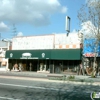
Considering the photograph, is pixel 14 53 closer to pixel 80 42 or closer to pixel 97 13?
pixel 80 42

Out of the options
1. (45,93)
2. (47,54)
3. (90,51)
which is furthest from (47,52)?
(45,93)

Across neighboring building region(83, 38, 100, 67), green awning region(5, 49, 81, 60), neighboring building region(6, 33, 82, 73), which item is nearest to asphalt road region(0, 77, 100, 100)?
neighboring building region(83, 38, 100, 67)

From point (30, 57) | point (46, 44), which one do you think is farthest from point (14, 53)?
point (46, 44)

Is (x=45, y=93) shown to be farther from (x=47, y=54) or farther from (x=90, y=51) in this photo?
(x=47, y=54)

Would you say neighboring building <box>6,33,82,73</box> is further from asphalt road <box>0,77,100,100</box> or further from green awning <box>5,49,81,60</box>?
asphalt road <box>0,77,100,100</box>

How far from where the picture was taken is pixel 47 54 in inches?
1415

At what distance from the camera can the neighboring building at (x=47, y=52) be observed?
1363 inches

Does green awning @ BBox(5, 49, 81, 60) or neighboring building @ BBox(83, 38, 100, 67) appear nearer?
neighboring building @ BBox(83, 38, 100, 67)

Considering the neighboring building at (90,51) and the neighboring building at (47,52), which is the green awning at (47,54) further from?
the neighboring building at (90,51)

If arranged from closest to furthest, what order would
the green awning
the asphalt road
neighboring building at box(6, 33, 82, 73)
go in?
1. the asphalt road
2. the green awning
3. neighboring building at box(6, 33, 82, 73)

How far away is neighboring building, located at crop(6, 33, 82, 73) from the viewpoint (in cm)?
3462

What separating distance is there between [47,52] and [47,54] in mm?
312

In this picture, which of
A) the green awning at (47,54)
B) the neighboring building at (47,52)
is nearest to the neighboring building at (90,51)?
the neighboring building at (47,52)

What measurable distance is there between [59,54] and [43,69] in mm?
4677
